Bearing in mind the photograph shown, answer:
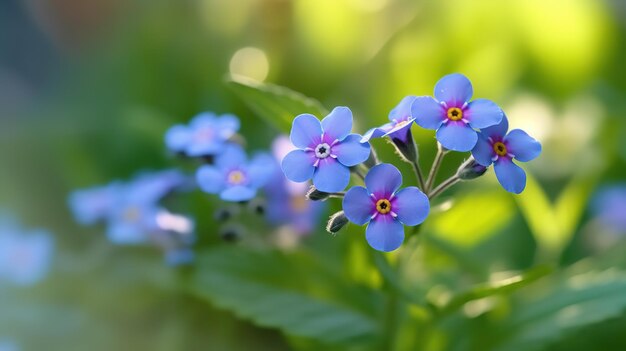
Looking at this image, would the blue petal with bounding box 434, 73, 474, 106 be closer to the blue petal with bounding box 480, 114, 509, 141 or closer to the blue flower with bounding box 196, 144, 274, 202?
the blue petal with bounding box 480, 114, 509, 141

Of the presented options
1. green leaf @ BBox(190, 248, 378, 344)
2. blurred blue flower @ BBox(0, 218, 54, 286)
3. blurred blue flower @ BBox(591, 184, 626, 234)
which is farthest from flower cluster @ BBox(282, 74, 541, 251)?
blurred blue flower @ BBox(591, 184, 626, 234)

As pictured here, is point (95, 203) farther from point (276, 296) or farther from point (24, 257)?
point (276, 296)

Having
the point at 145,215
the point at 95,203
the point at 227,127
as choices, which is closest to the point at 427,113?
the point at 227,127

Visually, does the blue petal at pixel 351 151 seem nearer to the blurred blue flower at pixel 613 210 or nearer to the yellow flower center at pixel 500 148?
the yellow flower center at pixel 500 148

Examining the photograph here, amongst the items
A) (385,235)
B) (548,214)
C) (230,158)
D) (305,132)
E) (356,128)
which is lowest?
(385,235)

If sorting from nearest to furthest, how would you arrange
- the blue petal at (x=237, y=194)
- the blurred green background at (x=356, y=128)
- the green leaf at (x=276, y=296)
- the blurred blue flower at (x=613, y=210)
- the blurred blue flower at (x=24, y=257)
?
the blue petal at (x=237, y=194)
the green leaf at (x=276, y=296)
the blurred green background at (x=356, y=128)
the blurred blue flower at (x=24, y=257)
the blurred blue flower at (x=613, y=210)

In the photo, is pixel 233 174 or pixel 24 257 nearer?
pixel 233 174

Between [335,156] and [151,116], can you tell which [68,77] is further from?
[335,156]

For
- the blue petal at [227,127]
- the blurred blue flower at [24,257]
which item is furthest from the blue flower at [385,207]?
the blurred blue flower at [24,257]
